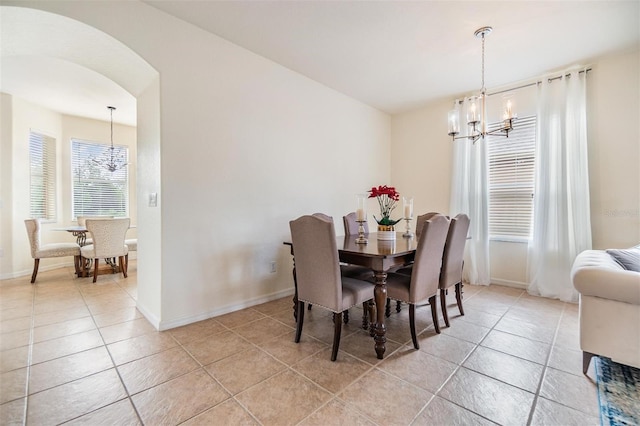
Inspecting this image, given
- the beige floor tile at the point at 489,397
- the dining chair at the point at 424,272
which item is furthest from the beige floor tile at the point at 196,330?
the beige floor tile at the point at 489,397

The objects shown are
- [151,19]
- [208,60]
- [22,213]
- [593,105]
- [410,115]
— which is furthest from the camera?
[410,115]

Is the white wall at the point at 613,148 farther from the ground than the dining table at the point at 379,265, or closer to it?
farther from the ground

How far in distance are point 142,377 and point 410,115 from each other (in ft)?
15.8

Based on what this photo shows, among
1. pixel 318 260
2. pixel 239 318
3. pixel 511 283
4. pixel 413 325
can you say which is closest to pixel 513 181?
pixel 511 283

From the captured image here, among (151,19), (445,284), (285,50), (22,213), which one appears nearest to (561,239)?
(445,284)

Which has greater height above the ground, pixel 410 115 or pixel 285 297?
pixel 410 115

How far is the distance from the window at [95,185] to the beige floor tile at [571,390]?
Result: 21.7ft

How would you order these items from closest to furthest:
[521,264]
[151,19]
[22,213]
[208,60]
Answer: [151,19] < [208,60] < [521,264] < [22,213]

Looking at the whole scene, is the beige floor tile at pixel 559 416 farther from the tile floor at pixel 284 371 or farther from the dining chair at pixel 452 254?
the dining chair at pixel 452 254

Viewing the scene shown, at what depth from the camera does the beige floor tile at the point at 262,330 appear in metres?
2.22

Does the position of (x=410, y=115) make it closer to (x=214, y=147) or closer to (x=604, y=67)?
(x=604, y=67)

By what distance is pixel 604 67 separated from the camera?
9.96 feet

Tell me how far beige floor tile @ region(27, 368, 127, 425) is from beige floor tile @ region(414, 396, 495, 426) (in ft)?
5.36

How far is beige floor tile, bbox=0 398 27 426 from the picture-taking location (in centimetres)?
134
